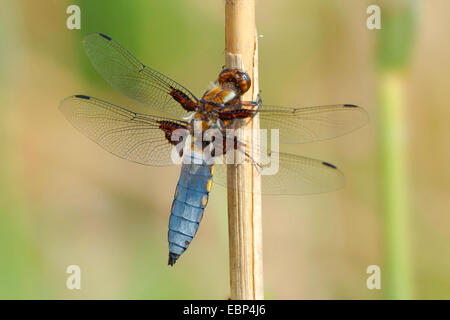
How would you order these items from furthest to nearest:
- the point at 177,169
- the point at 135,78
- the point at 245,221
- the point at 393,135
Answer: the point at 177,169 < the point at 135,78 < the point at 393,135 < the point at 245,221

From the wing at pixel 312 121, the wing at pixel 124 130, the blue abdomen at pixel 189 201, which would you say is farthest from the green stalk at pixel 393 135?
the wing at pixel 124 130

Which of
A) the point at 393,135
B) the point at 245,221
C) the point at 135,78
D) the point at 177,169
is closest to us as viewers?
the point at 245,221

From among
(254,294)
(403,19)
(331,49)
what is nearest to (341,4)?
(331,49)

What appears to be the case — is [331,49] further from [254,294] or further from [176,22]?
[254,294]

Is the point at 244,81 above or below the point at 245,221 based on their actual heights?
above

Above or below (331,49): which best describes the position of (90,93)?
below

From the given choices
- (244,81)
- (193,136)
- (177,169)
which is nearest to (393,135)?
(244,81)

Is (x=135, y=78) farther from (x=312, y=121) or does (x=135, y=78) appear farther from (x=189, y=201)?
(x=312, y=121)

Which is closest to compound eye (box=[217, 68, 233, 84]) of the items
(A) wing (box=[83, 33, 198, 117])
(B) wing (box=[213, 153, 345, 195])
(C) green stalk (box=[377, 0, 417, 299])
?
(A) wing (box=[83, 33, 198, 117])
